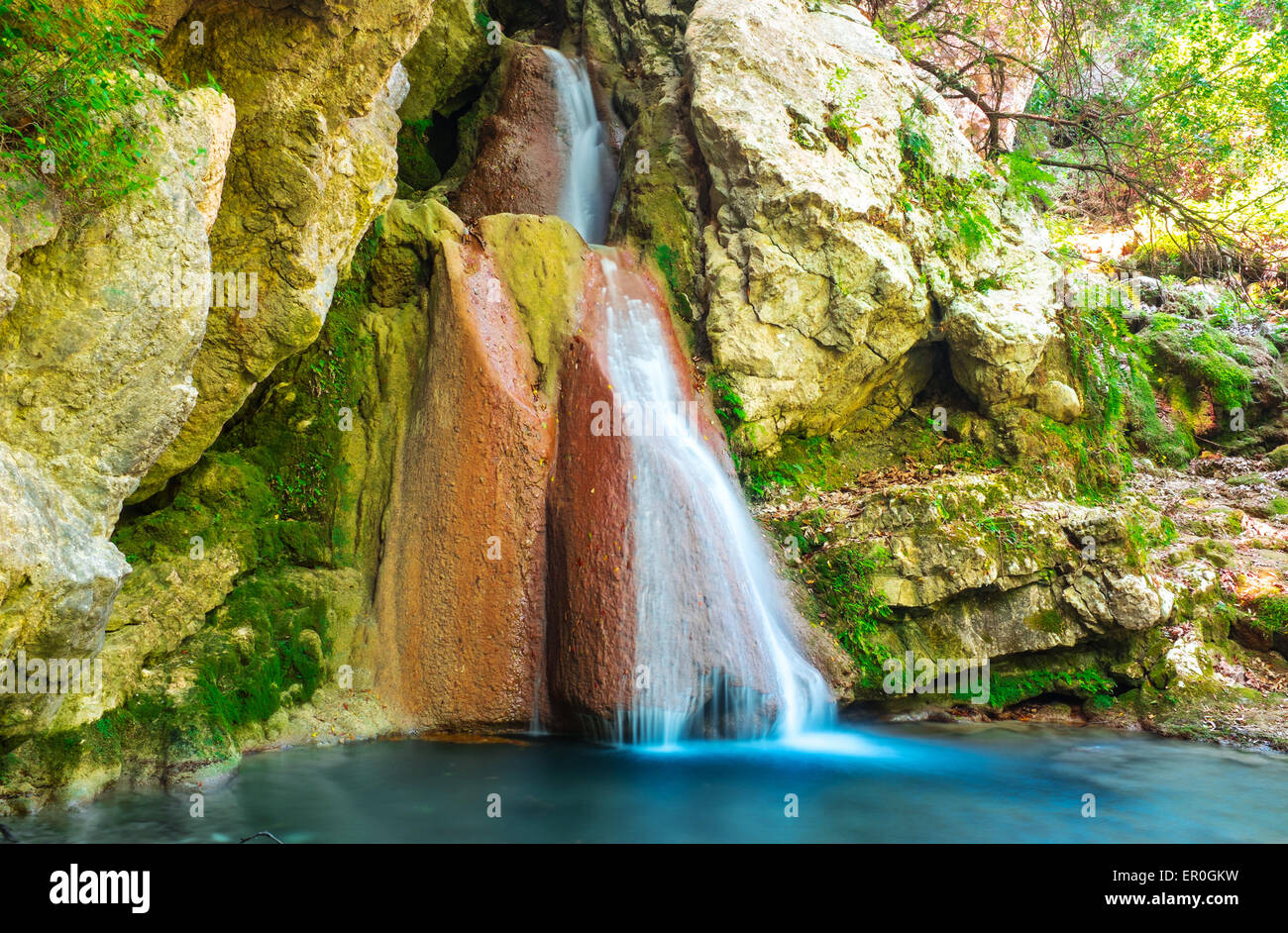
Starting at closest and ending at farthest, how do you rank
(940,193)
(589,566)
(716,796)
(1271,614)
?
(716,796), (589,566), (1271,614), (940,193)

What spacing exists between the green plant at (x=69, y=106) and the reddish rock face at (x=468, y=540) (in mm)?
3807

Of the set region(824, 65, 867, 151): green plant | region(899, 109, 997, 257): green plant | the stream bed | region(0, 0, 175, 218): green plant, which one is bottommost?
the stream bed

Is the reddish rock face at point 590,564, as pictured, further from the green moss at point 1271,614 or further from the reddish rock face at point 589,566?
the green moss at point 1271,614

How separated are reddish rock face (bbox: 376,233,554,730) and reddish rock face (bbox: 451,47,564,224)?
4.29 metres

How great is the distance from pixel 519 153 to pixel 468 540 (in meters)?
7.19

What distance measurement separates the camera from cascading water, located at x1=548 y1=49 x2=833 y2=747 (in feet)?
25.1

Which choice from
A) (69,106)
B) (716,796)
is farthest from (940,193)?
(69,106)

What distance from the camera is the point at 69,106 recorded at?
176 inches

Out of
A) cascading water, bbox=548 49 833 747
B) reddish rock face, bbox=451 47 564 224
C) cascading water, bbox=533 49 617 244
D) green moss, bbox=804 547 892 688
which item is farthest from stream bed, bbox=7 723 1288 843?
reddish rock face, bbox=451 47 564 224

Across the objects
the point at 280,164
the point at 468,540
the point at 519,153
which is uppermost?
the point at 519,153

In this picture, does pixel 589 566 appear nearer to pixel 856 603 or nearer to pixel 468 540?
pixel 468 540

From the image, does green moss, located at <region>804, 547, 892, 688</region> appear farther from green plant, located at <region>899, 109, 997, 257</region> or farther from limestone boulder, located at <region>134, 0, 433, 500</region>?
limestone boulder, located at <region>134, 0, 433, 500</region>

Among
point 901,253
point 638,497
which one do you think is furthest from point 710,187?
point 638,497

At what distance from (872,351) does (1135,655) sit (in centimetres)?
432
